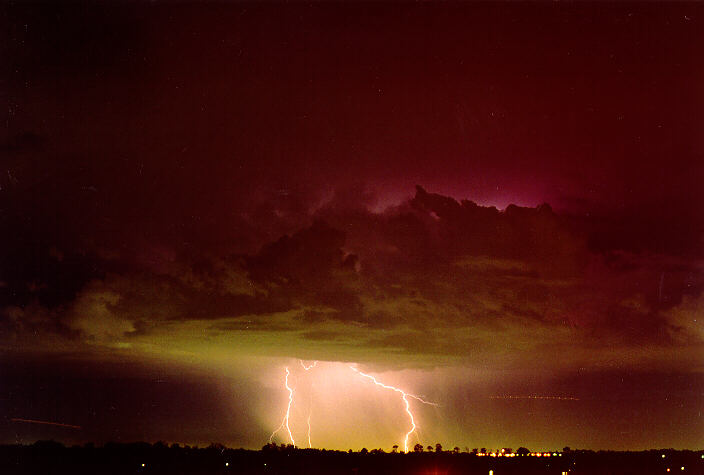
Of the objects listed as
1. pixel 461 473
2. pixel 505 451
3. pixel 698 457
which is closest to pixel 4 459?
pixel 461 473

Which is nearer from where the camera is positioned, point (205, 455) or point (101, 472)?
point (101, 472)

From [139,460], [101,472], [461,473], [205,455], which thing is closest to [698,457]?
[461,473]

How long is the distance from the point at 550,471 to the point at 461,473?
15.7 m

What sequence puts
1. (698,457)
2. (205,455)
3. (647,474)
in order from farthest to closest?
(698,457)
(205,455)
(647,474)

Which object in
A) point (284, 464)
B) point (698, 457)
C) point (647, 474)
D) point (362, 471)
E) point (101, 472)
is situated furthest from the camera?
point (698, 457)

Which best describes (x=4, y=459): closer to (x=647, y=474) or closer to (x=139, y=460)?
(x=139, y=460)

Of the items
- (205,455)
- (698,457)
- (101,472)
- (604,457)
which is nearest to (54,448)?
(205,455)

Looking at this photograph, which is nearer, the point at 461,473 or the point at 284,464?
the point at 461,473

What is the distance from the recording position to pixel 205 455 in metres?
149

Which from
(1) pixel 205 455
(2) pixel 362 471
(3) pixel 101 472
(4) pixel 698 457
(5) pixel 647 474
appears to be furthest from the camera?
(4) pixel 698 457

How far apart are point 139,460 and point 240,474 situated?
37403 mm

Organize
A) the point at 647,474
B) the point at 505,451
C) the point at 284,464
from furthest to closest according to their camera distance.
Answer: the point at 505,451
the point at 284,464
the point at 647,474

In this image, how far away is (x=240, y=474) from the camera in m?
100

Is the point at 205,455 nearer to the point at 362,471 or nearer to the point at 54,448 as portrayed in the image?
the point at 54,448
